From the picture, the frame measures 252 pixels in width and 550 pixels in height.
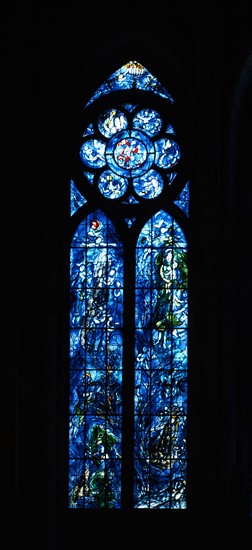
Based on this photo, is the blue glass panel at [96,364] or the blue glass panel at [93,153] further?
the blue glass panel at [93,153]

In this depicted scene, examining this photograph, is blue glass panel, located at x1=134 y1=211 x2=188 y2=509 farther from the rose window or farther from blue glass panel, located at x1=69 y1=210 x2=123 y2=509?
the rose window

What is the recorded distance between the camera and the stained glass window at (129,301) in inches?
447

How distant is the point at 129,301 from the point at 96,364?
81cm

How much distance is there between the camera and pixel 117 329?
1152 centimetres

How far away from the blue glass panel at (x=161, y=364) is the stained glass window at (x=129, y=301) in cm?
1

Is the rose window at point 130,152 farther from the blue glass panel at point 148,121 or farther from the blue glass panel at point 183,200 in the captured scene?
the blue glass panel at point 183,200

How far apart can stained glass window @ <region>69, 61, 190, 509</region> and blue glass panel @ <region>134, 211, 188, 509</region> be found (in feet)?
0.04

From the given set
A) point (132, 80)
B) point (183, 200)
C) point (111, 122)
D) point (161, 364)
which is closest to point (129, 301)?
point (161, 364)

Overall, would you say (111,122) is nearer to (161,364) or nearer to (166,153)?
(166,153)

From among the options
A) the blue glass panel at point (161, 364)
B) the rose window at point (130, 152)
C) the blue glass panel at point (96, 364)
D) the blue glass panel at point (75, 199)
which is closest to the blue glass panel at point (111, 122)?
the rose window at point (130, 152)
